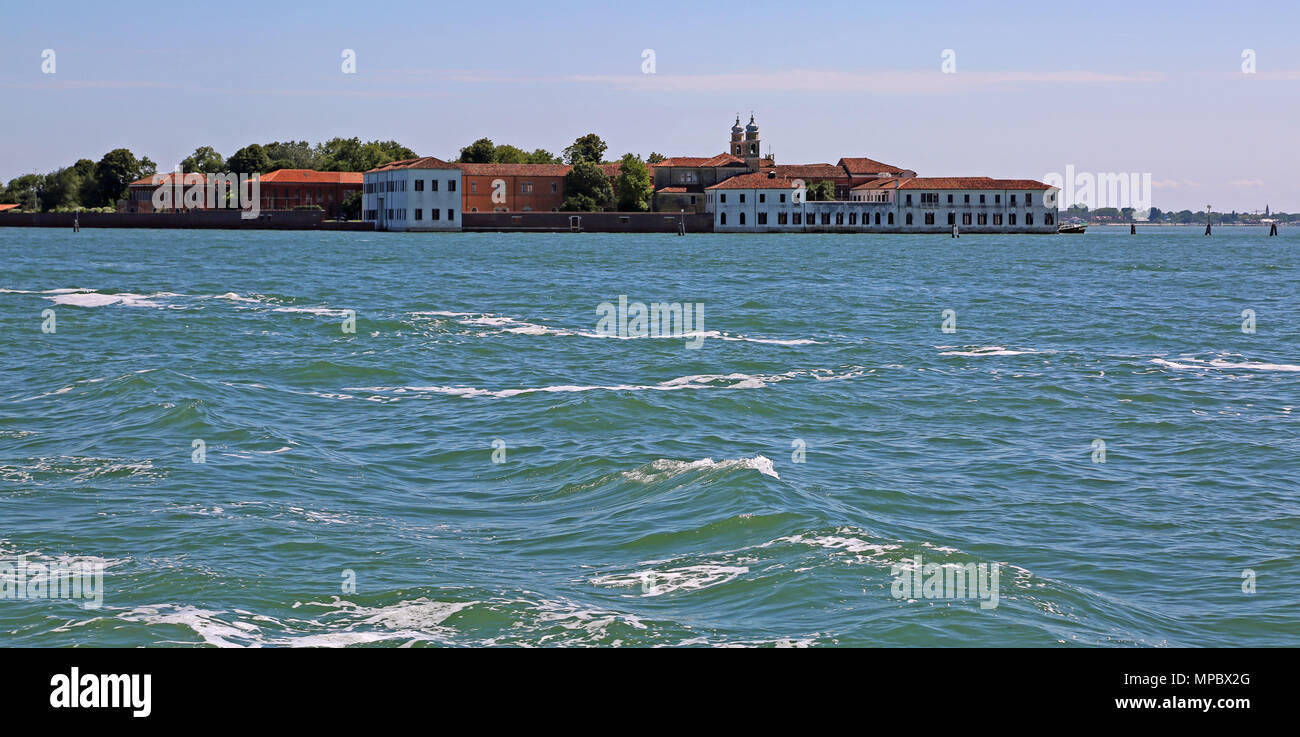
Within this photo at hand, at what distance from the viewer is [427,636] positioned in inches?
270

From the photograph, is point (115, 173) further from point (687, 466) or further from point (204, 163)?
point (687, 466)

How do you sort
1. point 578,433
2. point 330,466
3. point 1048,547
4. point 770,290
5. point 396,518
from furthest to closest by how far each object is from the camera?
1. point 770,290
2. point 578,433
3. point 330,466
4. point 396,518
5. point 1048,547

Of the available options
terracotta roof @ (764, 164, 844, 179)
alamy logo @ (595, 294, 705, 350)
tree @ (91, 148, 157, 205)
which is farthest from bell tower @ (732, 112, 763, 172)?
alamy logo @ (595, 294, 705, 350)

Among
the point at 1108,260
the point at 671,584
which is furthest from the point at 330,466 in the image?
the point at 1108,260

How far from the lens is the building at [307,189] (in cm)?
12044

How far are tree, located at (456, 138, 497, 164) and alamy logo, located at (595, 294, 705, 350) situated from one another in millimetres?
89412

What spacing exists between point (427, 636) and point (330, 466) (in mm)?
4843

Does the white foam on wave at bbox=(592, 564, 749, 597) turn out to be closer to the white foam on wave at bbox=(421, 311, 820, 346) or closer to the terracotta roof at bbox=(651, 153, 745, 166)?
the white foam on wave at bbox=(421, 311, 820, 346)

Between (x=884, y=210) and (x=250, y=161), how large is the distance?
63135mm
